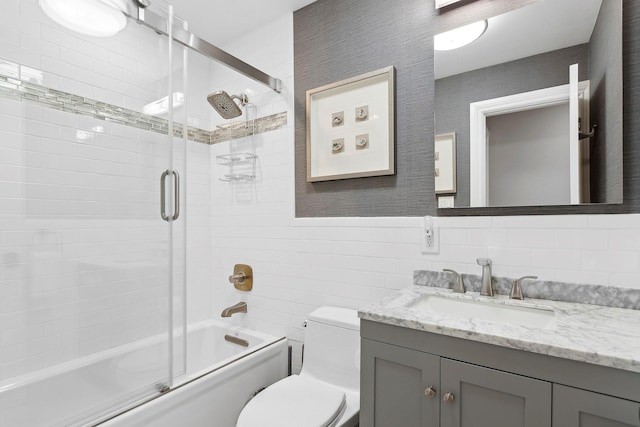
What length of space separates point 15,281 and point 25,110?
77cm

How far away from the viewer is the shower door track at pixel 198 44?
4.99 ft

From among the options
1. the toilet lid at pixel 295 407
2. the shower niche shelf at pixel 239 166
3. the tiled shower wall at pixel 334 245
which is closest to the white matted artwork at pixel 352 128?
the tiled shower wall at pixel 334 245

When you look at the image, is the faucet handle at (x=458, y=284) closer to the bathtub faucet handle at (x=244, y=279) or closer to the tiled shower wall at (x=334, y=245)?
the tiled shower wall at (x=334, y=245)

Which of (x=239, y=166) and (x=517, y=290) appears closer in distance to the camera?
(x=517, y=290)

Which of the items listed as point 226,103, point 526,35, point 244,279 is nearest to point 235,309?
point 244,279

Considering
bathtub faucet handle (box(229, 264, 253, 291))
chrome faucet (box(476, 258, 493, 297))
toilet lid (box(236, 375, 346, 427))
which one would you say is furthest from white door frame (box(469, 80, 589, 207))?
bathtub faucet handle (box(229, 264, 253, 291))

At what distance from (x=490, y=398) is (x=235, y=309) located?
1.73 meters

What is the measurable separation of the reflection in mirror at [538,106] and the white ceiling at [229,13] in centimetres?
113

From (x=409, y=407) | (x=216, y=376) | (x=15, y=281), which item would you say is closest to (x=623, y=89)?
(x=409, y=407)

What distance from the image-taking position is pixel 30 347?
1.53 metres

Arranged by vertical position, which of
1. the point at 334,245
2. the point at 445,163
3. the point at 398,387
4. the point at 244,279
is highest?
the point at 445,163

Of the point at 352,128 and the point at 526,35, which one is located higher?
the point at 526,35

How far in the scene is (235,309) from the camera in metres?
2.27

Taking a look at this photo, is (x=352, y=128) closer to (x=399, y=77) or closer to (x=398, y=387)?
(x=399, y=77)
